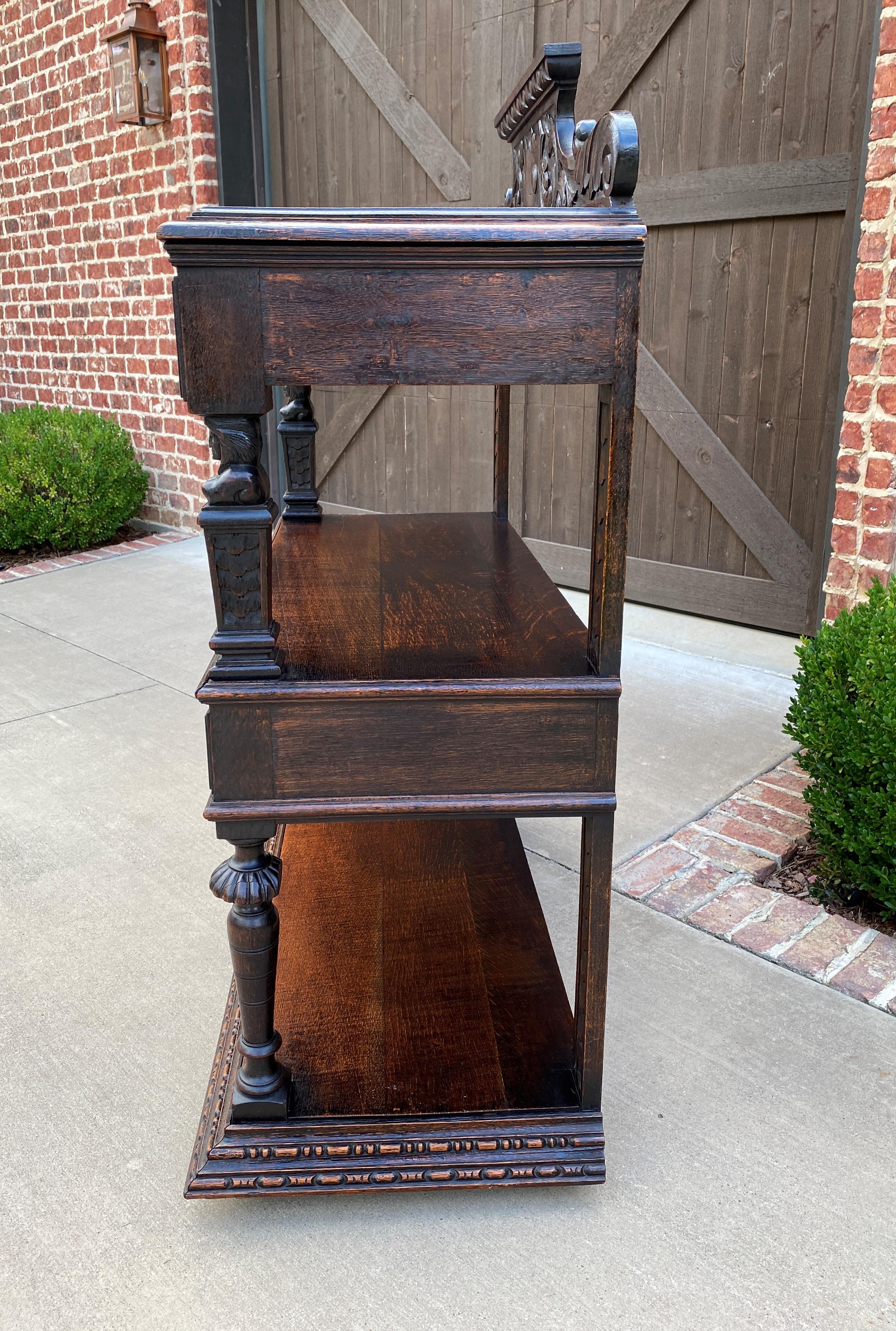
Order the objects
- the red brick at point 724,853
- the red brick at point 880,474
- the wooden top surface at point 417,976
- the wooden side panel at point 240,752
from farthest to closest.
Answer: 1. the red brick at point 880,474
2. the red brick at point 724,853
3. the wooden top surface at point 417,976
4. the wooden side panel at point 240,752

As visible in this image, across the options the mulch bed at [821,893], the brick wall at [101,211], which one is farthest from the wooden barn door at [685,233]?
the mulch bed at [821,893]

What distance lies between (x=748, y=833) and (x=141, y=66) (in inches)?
194

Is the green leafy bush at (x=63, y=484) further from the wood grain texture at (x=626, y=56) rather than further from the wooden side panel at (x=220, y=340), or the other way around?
the wooden side panel at (x=220, y=340)

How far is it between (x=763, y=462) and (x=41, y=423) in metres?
4.20

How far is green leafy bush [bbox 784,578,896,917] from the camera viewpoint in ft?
6.97

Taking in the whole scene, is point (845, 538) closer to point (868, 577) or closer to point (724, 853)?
point (868, 577)

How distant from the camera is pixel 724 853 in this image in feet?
8.11

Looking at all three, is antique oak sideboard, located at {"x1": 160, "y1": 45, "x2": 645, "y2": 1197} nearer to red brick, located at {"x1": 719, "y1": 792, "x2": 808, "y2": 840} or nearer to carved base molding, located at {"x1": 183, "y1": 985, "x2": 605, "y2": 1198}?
carved base molding, located at {"x1": 183, "y1": 985, "x2": 605, "y2": 1198}

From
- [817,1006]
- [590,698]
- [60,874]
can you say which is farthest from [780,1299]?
[60,874]

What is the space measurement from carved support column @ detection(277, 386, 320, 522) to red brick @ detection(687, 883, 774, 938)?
4.09 feet

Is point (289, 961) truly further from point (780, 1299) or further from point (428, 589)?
point (780, 1299)

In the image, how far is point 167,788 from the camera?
9.32ft

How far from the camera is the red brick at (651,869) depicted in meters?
2.34

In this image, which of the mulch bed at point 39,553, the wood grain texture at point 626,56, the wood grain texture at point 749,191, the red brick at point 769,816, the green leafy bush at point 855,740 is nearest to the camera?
the green leafy bush at point 855,740
